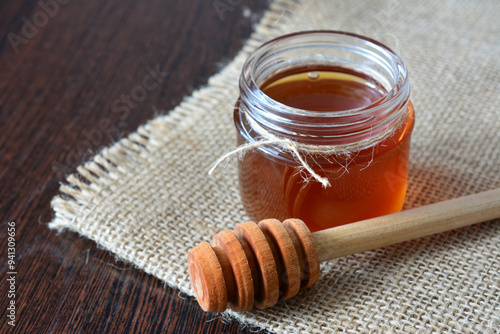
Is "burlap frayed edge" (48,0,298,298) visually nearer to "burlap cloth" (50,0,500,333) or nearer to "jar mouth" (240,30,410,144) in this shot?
"burlap cloth" (50,0,500,333)

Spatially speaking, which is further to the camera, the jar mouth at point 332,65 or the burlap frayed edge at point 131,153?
the burlap frayed edge at point 131,153

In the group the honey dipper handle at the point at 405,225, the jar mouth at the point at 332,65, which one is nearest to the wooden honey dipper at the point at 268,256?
the honey dipper handle at the point at 405,225

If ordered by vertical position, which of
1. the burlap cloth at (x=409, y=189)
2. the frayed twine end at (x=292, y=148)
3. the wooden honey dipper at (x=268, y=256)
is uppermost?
the frayed twine end at (x=292, y=148)

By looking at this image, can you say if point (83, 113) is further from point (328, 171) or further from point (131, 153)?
point (328, 171)

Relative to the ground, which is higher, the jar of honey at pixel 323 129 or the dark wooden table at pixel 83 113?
the jar of honey at pixel 323 129

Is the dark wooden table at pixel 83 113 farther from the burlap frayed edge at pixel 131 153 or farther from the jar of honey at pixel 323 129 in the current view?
the jar of honey at pixel 323 129

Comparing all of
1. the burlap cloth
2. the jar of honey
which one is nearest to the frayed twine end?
the jar of honey

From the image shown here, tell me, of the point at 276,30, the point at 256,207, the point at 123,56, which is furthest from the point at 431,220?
the point at 123,56

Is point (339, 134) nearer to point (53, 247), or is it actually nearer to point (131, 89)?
point (53, 247)
